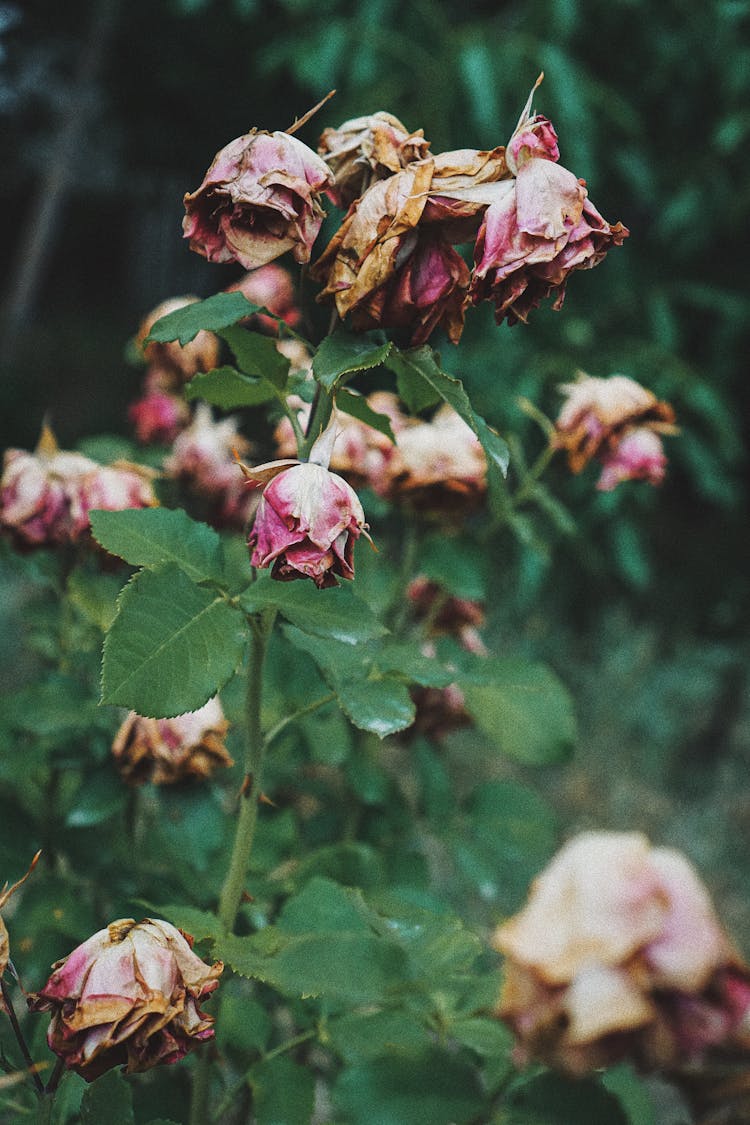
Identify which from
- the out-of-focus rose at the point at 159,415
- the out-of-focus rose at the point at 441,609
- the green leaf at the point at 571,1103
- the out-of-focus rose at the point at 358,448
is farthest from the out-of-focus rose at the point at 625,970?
the out-of-focus rose at the point at 159,415

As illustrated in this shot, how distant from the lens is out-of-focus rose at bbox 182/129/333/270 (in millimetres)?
365

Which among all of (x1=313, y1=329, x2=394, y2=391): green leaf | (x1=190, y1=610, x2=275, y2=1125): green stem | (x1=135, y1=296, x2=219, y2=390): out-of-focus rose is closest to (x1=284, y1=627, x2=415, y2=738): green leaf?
(x1=190, y1=610, x2=275, y2=1125): green stem

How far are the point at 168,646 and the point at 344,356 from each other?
13 cm

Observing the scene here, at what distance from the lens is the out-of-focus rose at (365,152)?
0.39 m

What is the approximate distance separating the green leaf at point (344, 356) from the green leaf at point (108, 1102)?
270 mm

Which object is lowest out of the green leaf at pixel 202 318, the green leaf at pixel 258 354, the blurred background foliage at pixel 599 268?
the blurred background foliage at pixel 599 268

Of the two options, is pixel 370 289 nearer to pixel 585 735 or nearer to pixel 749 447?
pixel 585 735

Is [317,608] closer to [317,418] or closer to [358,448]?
[317,418]

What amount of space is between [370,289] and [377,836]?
1.75ft

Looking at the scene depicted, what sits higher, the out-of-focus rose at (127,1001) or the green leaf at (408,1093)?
the green leaf at (408,1093)

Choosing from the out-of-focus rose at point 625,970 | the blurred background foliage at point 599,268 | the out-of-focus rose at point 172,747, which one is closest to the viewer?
the out-of-focus rose at point 625,970

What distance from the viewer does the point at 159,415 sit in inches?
32.5

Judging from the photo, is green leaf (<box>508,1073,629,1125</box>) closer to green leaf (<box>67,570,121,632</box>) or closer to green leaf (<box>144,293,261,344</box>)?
green leaf (<box>144,293,261,344</box>)

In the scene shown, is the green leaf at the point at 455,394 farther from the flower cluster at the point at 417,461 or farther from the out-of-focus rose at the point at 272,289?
the out-of-focus rose at the point at 272,289
